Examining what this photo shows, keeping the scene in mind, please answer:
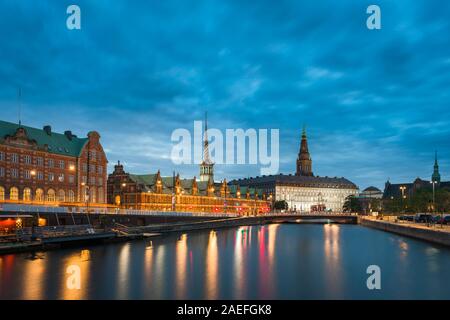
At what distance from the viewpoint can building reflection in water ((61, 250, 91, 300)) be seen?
37750mm

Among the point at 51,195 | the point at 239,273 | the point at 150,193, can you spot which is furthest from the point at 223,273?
the point at 150,193

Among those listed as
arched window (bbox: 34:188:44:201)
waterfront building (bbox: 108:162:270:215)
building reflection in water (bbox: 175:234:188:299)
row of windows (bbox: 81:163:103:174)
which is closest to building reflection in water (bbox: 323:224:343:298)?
building reflection in water (bbox: 175:234:188:299)

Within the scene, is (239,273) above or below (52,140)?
below

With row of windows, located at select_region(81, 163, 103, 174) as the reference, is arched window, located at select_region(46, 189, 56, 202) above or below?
below

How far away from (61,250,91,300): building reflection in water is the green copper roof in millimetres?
44945

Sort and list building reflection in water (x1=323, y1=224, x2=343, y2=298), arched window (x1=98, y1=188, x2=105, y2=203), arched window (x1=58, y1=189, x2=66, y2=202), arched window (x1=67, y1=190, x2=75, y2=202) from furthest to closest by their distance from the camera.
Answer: arched window (x1=98, y1=188, x2=105, y2=203), arched window (x1=67, y1=190, x2=75, y2=202), arched window (x1=58, y1=189, x2=66, y2=202), building reflection in water (x1=323, y1=224, x2=343, y2=298)

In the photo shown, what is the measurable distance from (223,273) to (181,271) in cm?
476

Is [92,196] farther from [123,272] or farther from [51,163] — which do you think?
[123,272]

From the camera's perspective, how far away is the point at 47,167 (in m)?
100

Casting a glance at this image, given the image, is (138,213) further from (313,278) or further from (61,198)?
(313,278)

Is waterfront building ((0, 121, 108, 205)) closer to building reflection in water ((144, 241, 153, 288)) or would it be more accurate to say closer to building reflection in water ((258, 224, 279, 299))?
building reflection in water ((144, 241, 153, 288))

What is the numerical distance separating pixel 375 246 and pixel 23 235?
187ft
